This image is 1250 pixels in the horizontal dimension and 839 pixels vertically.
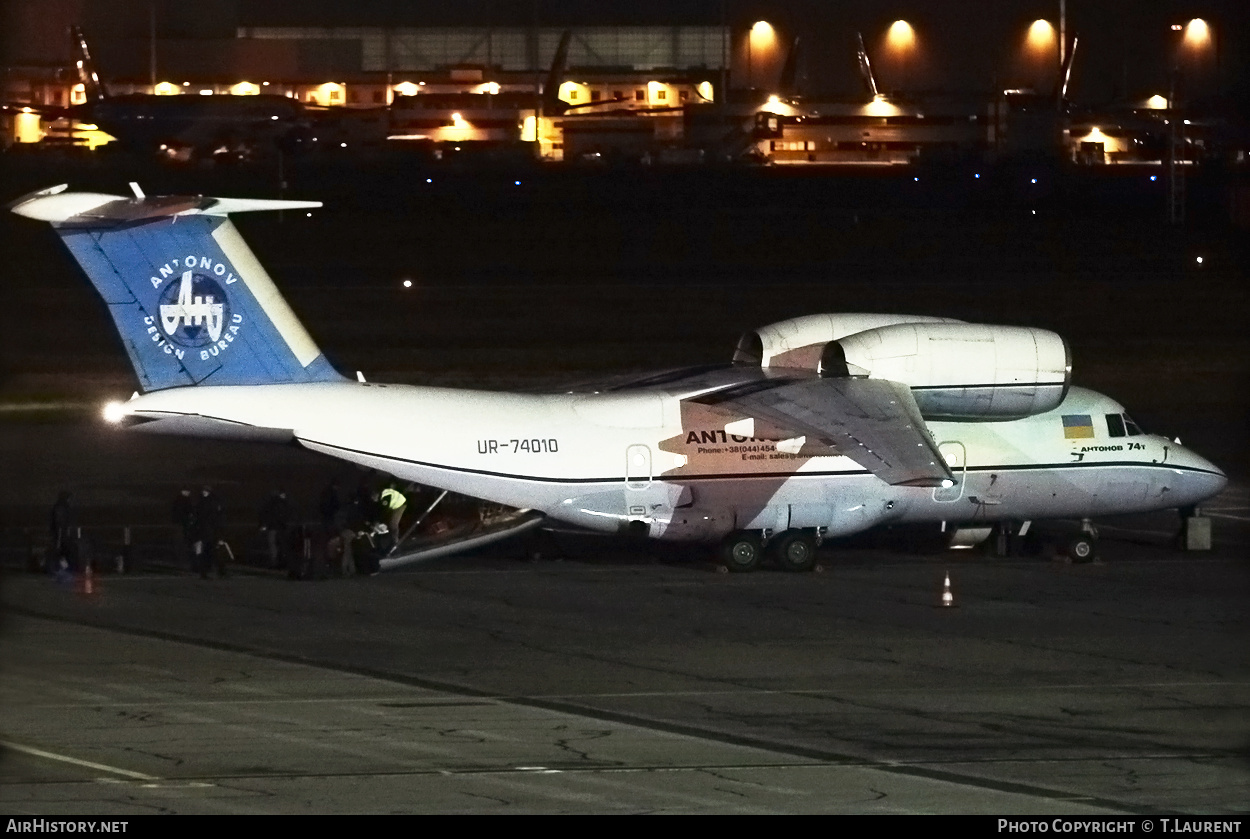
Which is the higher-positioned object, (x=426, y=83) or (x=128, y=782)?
(x=426, y=83)

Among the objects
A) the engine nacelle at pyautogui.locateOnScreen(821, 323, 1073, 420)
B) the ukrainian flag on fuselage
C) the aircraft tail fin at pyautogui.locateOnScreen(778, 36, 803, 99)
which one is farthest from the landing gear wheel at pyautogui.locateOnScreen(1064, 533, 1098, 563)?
the aircraft tail fin at pyautogui.locateOnScreen(778, 36, 803, 99)

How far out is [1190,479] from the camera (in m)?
23.2

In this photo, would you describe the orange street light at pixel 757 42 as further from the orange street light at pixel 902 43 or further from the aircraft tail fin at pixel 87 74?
the aircraft tail fin at pixel 87 74

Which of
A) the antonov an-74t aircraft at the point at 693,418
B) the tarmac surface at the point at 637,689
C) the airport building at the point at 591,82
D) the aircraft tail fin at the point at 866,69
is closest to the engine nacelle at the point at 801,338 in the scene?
the antonov an-74t aircraft at the point at 693,418

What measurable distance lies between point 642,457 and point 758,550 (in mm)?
1841

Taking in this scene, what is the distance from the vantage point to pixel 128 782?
1268 centimetres

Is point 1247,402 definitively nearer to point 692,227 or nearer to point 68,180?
point 692,227

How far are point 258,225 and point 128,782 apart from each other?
4038cm

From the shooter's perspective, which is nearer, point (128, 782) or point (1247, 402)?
point (128, 782)

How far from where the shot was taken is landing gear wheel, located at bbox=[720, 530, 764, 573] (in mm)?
21750

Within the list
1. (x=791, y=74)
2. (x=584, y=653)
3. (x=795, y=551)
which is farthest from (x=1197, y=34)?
(x=584, y=653)

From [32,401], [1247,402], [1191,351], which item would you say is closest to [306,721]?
[32,401]

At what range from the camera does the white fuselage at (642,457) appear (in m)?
20.6

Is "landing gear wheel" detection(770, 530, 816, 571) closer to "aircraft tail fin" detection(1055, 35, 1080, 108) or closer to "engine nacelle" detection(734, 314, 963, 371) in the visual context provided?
"engine nacelle" detection(734, 314, 963, 371)
